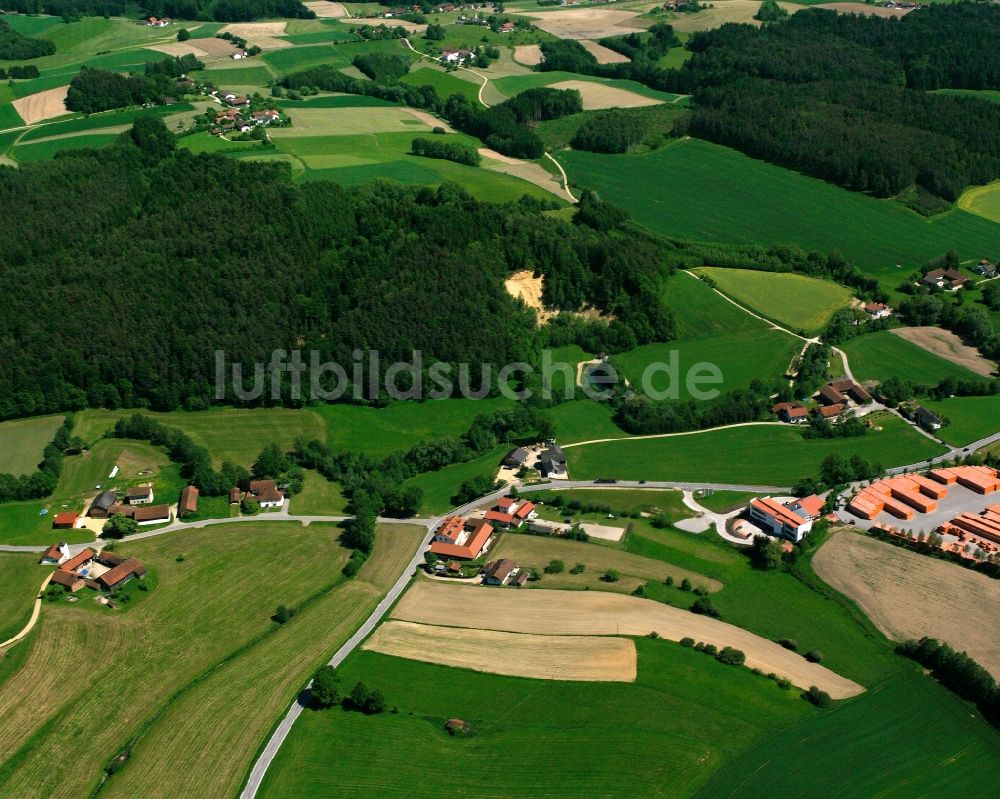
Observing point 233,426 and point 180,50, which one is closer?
point 233,426

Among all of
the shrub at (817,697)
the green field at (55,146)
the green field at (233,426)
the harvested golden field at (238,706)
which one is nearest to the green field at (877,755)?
the shrub at (817,697)

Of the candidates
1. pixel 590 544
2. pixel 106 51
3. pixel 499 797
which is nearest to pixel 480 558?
pixel 590 544

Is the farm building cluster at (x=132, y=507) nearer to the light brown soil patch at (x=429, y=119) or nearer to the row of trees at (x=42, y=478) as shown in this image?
the row of trees at (x=42, y=478)

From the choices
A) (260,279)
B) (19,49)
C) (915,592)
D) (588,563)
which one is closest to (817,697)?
(915,592)

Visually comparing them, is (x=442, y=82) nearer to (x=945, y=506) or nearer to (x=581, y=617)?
(x=945, y=506)

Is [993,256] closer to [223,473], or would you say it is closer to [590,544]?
[590,544]

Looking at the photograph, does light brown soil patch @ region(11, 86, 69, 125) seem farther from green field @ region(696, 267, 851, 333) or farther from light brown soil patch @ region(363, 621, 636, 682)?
light brown soil patch @ region(363, 621, 636, 682)

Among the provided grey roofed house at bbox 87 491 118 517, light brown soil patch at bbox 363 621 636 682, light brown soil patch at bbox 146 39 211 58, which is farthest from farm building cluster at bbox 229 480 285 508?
light brown soil patch at bbox 146 39 211 58
